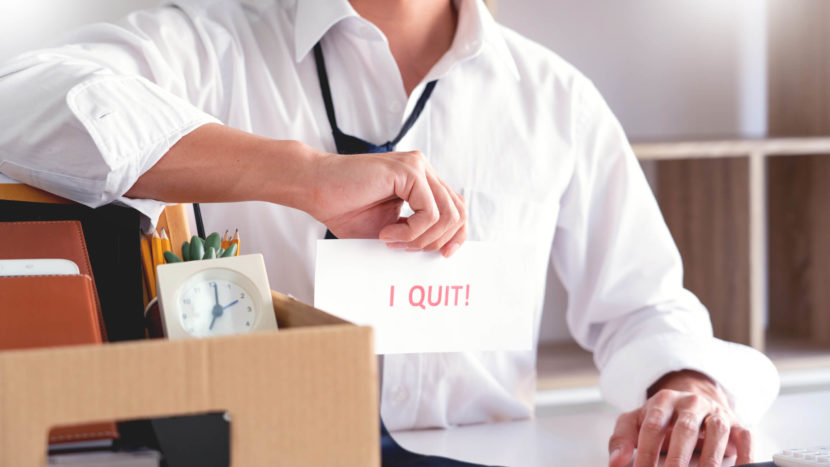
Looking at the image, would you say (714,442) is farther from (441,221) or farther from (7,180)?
(7,180)

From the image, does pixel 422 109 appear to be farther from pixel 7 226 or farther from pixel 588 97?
pixel 7 226

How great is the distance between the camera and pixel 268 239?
1145 mm

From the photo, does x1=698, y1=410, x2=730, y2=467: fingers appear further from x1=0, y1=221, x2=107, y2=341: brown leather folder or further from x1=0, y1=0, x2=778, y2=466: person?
x1=0, y1=221, x2=107, y2=341: brown leather folder

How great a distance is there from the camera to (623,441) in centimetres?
92

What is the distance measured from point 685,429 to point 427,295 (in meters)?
0.34

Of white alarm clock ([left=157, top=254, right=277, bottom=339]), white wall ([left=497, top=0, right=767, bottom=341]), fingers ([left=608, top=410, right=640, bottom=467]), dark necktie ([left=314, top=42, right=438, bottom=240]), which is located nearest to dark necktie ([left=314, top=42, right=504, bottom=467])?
dark necktie ([left=314, top=42, right=438, bottom=240])

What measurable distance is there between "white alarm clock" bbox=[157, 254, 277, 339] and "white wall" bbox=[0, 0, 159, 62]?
1.29 m

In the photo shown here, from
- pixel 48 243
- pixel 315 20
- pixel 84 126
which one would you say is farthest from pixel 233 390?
pixel 315 20

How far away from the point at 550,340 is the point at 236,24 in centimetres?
131

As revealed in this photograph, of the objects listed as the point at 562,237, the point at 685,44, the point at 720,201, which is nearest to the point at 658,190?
the point at 720,201

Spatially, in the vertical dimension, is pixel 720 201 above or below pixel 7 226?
below

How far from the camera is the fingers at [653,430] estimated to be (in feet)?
2.86

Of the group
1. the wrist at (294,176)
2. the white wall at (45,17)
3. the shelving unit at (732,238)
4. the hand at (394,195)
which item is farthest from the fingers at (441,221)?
the white wall at (45,17)

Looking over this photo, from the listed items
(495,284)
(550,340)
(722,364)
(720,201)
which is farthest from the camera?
(550,340)
